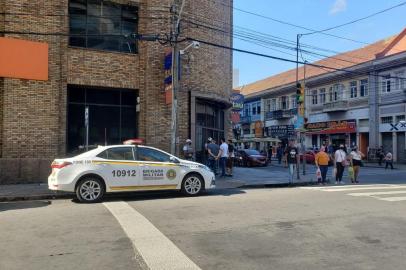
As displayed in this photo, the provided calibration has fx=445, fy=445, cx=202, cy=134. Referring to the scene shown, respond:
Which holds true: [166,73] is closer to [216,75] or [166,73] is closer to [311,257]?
[216,75]

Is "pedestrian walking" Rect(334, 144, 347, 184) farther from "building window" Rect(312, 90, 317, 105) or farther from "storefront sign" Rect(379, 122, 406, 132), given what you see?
"building window" Rect(312, 90, 317, 105)

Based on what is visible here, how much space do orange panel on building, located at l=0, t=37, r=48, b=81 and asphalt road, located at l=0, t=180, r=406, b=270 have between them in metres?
6.19

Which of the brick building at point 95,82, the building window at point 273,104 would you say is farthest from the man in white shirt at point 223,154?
the building window at point 273,104

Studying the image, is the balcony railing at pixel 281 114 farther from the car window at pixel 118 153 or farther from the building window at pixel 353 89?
the car window at pixel 118 153

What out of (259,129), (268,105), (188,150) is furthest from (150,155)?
(259,129)

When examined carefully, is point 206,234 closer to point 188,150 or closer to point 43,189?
point 43,189

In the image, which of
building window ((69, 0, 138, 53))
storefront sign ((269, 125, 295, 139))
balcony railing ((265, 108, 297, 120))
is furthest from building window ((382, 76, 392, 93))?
building window ((69, 0, 138, 53))

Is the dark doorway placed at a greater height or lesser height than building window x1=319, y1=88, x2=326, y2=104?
lesser

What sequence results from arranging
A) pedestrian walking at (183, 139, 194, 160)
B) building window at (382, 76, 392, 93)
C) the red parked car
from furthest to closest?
building window at (382, 76, 392, 93) → the red parked car → pedestrian walking at (183, 139, 194, 160)

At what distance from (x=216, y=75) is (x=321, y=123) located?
28.0 m

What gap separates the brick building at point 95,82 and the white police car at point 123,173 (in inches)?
192

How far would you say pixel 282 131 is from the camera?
5303 centimetres

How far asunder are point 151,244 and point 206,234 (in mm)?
1148

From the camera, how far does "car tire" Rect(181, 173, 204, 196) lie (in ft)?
43.5
